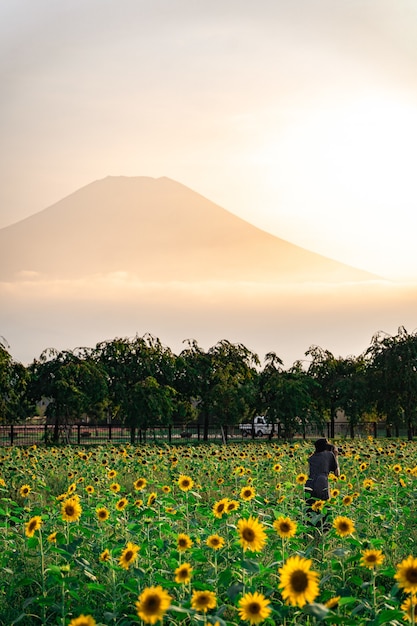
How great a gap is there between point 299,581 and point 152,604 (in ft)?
2.37

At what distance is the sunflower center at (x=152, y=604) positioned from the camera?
12.5 ft

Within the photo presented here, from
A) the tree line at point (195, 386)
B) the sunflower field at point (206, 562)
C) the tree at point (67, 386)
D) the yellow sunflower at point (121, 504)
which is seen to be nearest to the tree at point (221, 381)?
the tree line at point (195, 386)

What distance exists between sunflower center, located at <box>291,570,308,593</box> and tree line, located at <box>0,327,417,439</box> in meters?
27.3

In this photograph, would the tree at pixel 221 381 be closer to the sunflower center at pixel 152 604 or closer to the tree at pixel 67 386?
the tree at pixel 67 386

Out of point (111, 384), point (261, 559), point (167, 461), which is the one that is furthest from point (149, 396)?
point (261, 559)

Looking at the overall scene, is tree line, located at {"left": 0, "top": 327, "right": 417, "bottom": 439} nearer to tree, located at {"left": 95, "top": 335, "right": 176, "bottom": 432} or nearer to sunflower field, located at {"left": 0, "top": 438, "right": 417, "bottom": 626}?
tree, located at {"left": 95, "top": 335, "right": 176, "bottom": 432}

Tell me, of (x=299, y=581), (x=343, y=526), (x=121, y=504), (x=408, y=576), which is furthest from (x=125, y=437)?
(x=299, y=581)

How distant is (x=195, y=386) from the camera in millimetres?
36969

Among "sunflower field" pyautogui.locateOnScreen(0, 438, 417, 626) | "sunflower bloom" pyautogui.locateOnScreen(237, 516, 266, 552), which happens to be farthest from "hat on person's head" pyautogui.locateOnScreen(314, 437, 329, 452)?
"sunflower bloom" pyautogui.locateOnScreen(237, 516, 266, 552)

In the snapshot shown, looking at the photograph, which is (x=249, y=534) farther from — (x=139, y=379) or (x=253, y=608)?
(x=139, y=379)

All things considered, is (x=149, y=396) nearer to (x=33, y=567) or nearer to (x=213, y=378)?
(x=213, y=378)

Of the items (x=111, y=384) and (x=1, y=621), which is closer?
(x=1, y=621)

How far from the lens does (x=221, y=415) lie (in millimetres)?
36250

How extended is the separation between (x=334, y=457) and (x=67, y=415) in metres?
23.2
